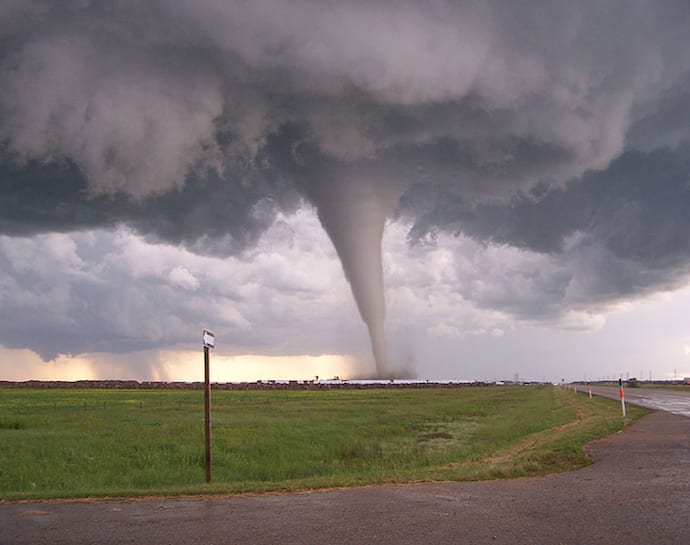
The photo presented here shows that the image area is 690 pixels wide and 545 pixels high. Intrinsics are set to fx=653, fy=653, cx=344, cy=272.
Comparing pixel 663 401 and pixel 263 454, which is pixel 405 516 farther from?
pixel 663 401

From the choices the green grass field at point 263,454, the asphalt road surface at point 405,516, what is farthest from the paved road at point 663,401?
the asphalt road surface at point 405,516

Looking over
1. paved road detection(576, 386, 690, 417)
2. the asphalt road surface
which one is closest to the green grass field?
the asphalt road surface

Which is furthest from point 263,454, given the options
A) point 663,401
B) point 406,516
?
point 663,401

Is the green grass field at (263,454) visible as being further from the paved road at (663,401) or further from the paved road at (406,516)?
the paved road at (663,401)

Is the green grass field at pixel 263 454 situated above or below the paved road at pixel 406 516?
below

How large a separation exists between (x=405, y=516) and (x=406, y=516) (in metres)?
0.02

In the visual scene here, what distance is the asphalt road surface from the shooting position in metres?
9.55

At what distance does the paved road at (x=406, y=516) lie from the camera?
953cm

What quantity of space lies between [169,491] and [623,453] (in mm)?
13171

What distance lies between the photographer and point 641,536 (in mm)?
9352

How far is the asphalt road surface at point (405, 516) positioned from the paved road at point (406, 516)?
0.02m

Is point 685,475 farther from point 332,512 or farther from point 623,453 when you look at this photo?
point 332,512

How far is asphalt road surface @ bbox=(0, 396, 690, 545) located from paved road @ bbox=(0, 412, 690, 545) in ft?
0.06

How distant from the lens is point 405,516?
11.0 meters
